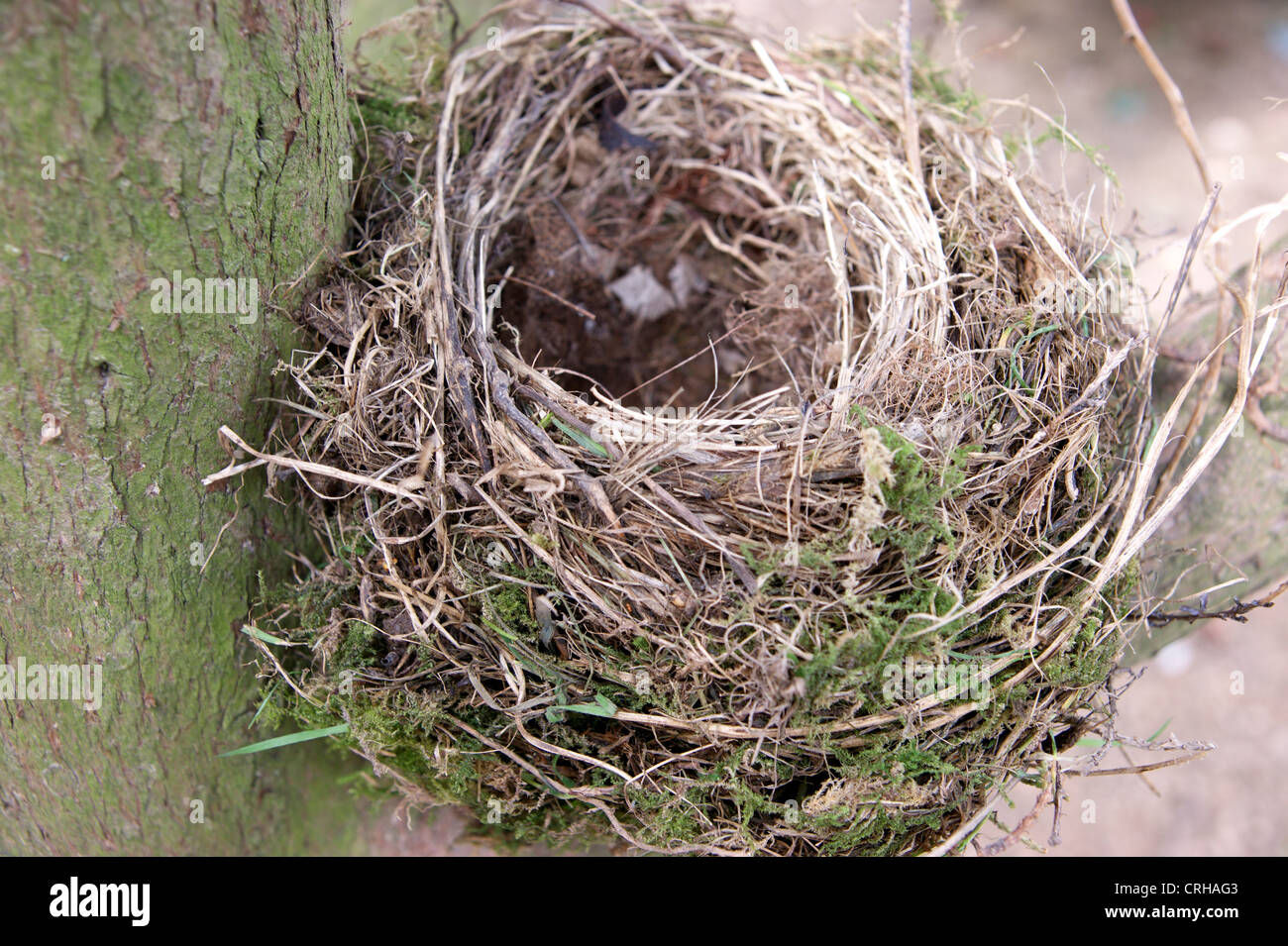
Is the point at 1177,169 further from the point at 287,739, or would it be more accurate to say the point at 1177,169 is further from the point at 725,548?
the point at 287,739

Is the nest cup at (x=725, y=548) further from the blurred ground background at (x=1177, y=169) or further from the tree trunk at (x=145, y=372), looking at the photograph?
the blurred ground background at (x=1177, y=169)

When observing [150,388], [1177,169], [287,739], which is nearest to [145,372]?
[150,388]

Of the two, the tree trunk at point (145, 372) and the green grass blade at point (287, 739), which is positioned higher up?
the tree trunk at point (145, 372)

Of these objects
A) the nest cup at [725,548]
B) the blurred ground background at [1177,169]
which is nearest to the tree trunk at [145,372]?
the nest cup at [725,548]

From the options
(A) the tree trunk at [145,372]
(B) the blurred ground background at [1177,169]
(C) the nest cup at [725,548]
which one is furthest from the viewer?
(B) the blurred ground background at [1177,169]
